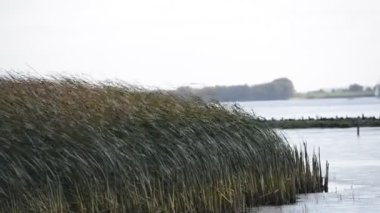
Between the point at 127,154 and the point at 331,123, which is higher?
the point at 127,154

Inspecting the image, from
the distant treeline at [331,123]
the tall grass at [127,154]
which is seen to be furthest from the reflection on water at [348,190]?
the distant treeline at [331,123]

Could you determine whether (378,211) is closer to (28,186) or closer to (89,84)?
(89,84)

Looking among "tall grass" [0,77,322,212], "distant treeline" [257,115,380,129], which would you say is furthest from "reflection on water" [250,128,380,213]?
"distant treeline" [257,115,380,129]

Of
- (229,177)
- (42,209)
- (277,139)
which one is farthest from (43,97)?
(277,139)

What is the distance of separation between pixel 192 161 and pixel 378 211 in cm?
427

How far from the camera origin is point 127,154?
1480 cm

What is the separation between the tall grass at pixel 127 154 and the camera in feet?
43.0

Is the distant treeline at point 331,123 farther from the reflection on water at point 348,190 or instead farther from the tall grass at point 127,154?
the tall grass at point 127,154

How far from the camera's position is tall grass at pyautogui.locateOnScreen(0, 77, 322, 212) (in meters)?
13.1

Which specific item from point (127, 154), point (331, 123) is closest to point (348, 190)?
point (127, 154)

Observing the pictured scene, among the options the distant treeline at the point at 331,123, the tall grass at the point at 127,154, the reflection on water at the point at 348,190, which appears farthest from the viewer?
the distant treeline at the point at 331,123

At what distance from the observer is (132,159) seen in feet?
48.3

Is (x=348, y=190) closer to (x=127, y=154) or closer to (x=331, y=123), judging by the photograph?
(x=127, y=154)

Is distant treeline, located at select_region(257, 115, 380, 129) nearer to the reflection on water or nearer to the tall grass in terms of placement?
the reflection on water
